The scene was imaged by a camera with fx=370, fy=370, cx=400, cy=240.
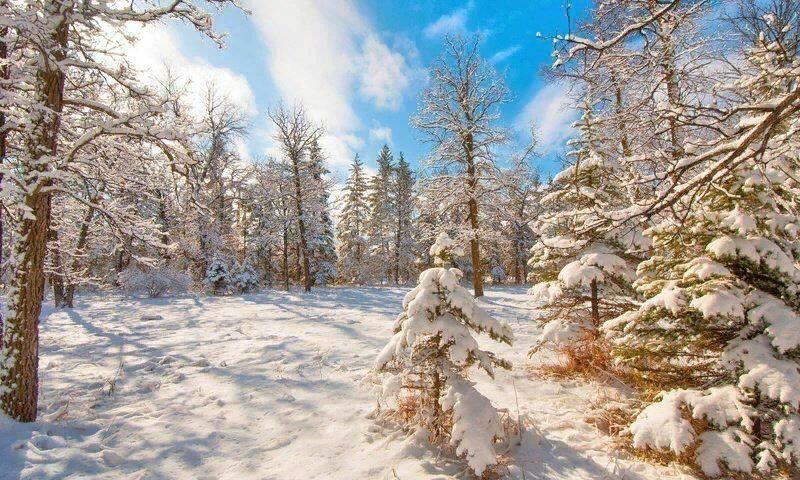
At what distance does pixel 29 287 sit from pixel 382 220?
32575 millimetres

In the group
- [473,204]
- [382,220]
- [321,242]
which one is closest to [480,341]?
[473,204]

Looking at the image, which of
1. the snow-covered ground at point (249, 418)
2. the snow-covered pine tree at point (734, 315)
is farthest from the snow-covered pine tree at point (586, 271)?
the snow-covered pine tree at point (734, 315)

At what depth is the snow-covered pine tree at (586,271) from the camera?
604 cm

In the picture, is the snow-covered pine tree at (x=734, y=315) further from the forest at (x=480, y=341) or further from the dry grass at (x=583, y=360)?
the dry grass at (x=583, y=360)

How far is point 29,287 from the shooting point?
459cm

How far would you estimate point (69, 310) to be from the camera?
14477mm

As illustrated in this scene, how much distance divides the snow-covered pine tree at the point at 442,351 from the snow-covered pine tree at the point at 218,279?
64.8ft

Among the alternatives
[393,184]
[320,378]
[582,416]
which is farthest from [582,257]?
[393,184]

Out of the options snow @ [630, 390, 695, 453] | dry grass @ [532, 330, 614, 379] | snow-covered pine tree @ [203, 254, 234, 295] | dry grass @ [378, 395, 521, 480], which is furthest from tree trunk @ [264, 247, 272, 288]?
snow @ [630, 390, 695, 453]

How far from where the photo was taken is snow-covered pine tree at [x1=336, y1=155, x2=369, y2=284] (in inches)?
1506

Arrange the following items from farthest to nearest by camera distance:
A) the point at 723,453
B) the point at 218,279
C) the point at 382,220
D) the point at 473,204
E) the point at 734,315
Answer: the point at 382,220
the point at 218,279
the point at 473,204
the point at 734,315
the point at 723,453

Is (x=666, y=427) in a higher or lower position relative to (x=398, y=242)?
lower

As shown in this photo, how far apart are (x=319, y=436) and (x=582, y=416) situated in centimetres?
320

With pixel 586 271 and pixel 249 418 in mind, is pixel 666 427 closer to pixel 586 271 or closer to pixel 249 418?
pixel 586 271
